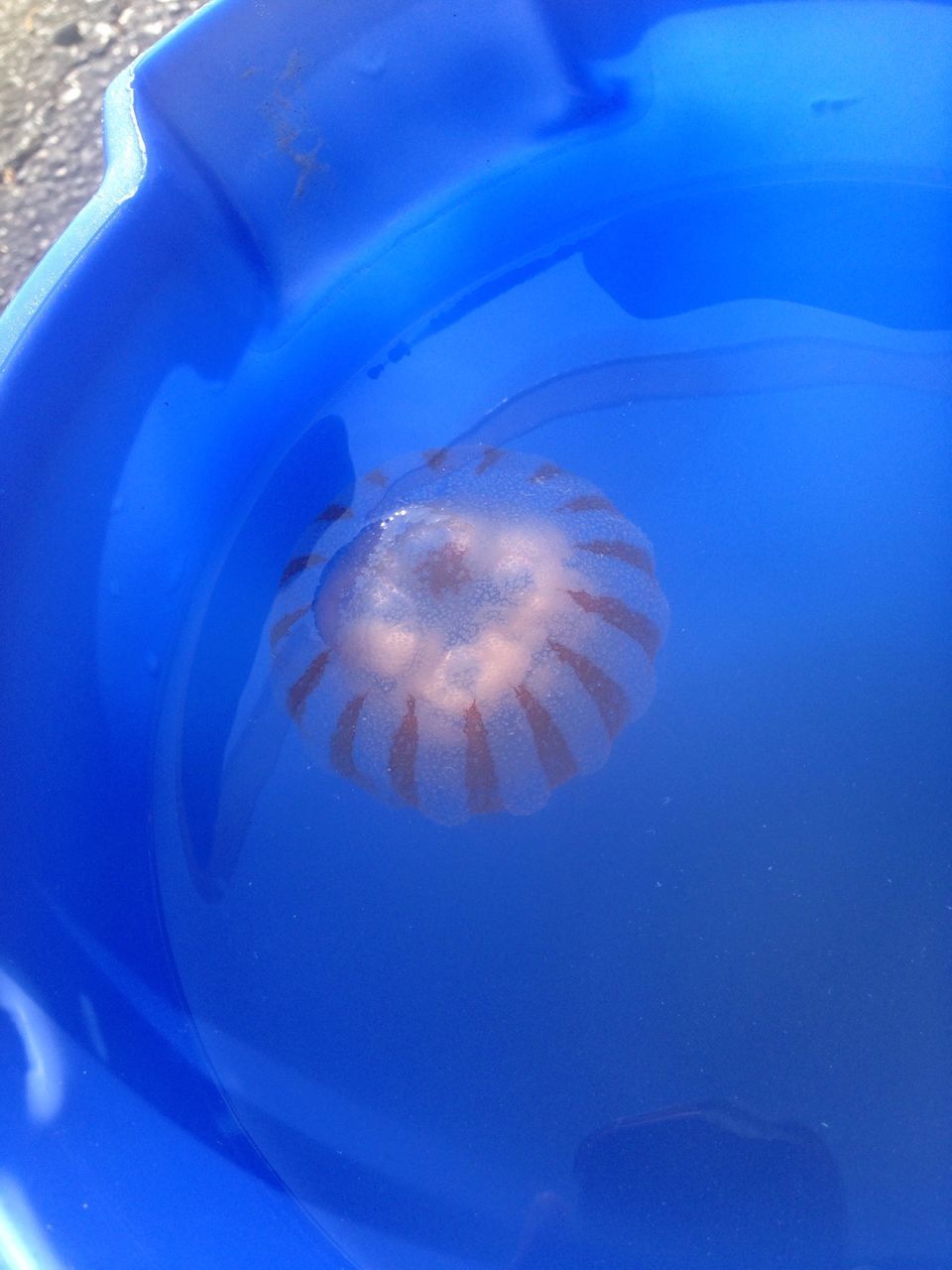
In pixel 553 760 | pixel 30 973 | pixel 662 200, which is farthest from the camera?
pixel 662 200

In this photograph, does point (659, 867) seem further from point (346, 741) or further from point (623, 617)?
point (346, 741)

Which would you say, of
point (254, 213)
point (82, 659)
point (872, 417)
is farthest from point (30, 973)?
point (872, 417)

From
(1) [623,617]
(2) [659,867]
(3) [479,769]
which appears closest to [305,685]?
(3) [479,769]

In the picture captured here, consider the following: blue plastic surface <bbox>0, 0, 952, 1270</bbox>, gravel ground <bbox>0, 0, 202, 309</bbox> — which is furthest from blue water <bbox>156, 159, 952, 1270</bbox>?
gravel ground <bbox>0, 0, 202, 309</bbox>

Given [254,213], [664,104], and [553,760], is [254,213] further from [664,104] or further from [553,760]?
[553,760]

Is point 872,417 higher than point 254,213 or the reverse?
higher

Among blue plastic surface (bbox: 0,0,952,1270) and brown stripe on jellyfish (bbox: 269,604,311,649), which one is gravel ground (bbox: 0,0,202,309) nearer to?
blue plastic surface (bbox: 0,0,952,1270)
